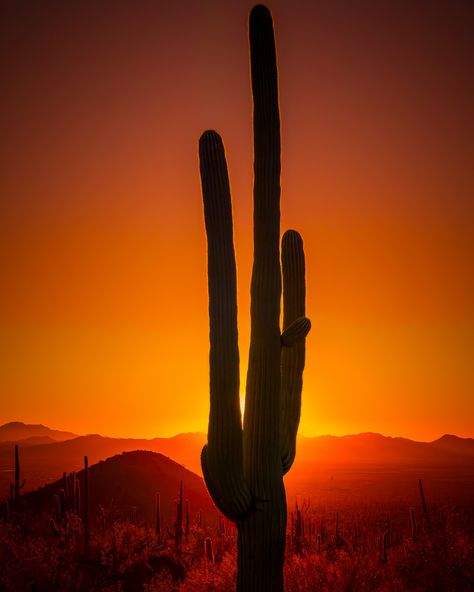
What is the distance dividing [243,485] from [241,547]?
2.56 feet

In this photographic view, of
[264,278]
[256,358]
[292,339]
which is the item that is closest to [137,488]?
[292,339]

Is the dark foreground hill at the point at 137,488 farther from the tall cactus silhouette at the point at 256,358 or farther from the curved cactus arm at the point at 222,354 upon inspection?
the curved cactus arm at the point at 222,354

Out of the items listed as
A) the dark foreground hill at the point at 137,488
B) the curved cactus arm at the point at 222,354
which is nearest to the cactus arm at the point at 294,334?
the curved cactus arm at the point at 222,354

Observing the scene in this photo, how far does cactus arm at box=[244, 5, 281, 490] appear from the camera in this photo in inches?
278

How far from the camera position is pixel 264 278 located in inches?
290

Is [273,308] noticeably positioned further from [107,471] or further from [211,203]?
[107,471]

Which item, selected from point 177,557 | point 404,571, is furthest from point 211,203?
point 177,557

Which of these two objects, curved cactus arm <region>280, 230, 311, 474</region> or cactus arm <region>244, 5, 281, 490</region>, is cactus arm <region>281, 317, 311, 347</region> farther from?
cactus arm <region>244, 5, 281, 490</region>

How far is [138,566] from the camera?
1777cm

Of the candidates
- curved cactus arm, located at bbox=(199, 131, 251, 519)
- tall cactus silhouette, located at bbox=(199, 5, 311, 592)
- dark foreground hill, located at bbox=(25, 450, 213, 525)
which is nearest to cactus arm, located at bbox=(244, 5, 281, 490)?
tall cactus silhouette, located at bbox=(199, 5, 311, 592)

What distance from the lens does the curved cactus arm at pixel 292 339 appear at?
7.74 m

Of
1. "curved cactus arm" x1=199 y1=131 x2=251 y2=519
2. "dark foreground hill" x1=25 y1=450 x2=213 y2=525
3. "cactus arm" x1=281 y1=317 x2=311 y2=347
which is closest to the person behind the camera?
"curved cactus arm" x1=199 y1=131 x2=251 y2=519

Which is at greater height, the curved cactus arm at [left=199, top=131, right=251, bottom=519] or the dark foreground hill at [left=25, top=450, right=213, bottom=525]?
the curved cactus arm at [left=199, top=131, right=251, bottom=519]

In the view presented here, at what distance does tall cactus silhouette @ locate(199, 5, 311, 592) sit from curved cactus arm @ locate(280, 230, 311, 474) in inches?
1.0
